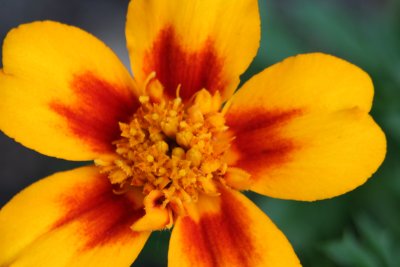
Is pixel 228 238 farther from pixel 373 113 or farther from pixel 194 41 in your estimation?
pixel 373 113

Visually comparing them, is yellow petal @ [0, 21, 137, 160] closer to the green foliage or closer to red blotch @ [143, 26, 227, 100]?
red blotch @ [143, 26, 227, 100]

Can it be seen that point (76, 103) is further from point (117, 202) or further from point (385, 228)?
point (385, 228)

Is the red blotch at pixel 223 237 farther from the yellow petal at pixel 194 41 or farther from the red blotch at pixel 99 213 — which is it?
the yellow petal at pixel 194 41

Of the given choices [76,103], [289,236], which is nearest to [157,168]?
[76,103]

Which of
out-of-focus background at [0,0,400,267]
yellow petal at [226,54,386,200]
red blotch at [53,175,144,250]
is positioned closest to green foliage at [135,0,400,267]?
out-of-focus background at [0,0,400,267]

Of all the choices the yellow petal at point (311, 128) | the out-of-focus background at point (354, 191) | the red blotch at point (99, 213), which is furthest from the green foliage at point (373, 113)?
the yellow petal at point (311, 128)
